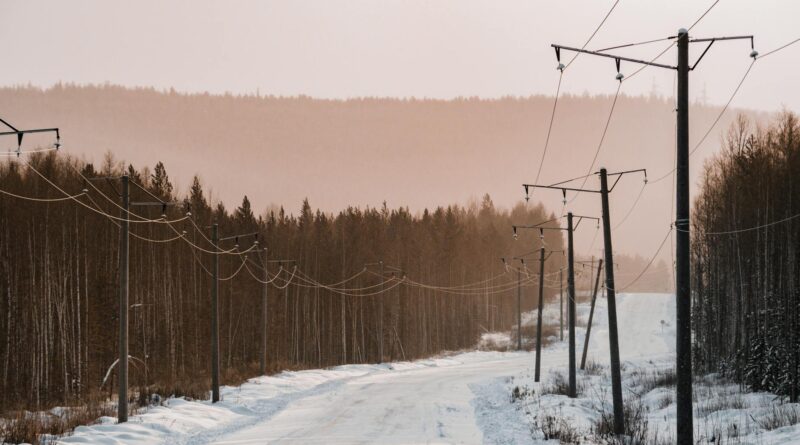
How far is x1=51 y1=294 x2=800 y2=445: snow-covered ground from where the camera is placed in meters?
18.6

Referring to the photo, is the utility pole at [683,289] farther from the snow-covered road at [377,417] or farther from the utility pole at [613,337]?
the snow-covered road at [377,417]

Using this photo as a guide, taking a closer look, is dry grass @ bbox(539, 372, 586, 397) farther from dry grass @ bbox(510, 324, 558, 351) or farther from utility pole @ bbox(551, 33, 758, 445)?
dry grass @ bbox(510, 324, 558, 351)

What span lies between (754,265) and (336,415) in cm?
2387

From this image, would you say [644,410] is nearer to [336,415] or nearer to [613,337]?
[613,337]

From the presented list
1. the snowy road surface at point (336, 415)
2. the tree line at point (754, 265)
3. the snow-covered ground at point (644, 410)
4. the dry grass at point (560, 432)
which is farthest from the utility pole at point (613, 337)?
the tree line at point (754, 265)

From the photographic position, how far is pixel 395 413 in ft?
79.1

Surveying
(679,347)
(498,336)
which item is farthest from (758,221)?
(498,336)

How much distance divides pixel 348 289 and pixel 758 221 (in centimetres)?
4464

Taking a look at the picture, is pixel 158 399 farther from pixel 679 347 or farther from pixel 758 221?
pixel 758 221

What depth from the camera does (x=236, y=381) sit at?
36.4 meters

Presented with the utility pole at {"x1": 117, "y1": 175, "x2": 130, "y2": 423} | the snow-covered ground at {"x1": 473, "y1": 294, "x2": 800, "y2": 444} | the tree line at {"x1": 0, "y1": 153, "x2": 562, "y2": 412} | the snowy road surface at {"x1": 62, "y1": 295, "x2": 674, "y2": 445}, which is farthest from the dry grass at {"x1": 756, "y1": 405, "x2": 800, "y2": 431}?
the tree line at {"x1": 0, "y1": 153, "x2": 562, "y2": 412}

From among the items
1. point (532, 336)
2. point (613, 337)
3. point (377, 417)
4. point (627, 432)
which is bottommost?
point (532, 336)

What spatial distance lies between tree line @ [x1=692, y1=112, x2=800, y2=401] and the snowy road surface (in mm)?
10460

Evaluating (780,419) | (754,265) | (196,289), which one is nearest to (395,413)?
(780,419)
